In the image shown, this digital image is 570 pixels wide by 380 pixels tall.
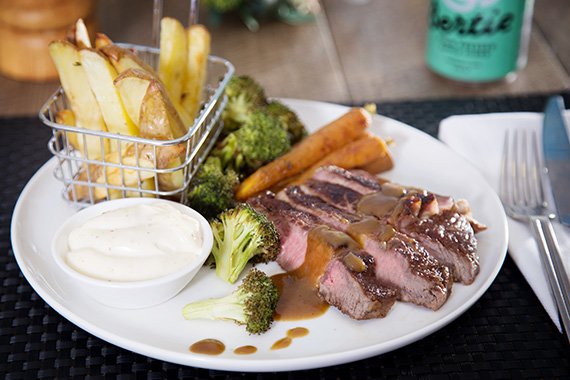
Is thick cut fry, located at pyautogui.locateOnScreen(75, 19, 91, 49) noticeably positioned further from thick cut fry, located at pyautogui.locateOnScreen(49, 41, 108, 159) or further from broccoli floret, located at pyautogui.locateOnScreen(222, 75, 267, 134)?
broccoli floret, located at pyautogui.locateOnScreen(222, 75, 267, 134)

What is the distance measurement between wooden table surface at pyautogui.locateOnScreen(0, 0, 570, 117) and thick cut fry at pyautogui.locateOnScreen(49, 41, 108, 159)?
51.4 inches

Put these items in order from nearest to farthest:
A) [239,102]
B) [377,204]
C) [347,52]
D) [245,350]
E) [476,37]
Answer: [245,350], [377,204], [239,102], [476,37], [347,52]

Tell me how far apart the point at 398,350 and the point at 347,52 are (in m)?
2.62

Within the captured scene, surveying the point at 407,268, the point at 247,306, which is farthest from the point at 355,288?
the point at 247,306

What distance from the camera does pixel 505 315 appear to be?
2.28 metres

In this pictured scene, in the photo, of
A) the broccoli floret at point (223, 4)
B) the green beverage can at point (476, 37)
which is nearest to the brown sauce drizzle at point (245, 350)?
the green beverage can at point (476, 37)

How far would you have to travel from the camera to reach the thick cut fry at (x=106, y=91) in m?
2.34

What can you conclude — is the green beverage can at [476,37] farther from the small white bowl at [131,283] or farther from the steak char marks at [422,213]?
the small white bowl at [131,283]

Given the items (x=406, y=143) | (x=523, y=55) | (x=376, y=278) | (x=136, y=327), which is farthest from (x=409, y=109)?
(x=136, y=327)

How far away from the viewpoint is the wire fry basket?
236 cm

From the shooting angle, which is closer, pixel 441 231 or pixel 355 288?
pixel 355 288

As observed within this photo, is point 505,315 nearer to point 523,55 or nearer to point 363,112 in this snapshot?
point 363,112

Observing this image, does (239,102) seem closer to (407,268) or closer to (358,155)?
(358,155)

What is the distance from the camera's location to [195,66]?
2660mm
